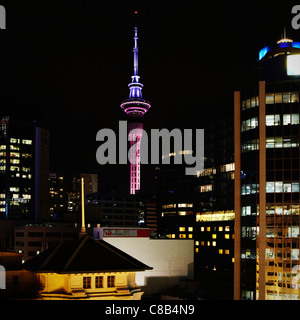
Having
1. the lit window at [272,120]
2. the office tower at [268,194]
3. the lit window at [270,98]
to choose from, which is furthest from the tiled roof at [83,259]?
the lit window at [270,98]

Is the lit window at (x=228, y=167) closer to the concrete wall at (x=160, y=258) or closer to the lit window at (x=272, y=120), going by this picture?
the concrete wall at (x=160, y=258)

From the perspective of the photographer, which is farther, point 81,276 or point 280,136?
point 280,136

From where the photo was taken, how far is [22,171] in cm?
19462

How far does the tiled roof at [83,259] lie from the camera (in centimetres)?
2547

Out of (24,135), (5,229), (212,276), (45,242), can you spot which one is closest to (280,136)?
(212,276)

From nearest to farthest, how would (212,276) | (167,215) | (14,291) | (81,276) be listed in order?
(81,276) → (14,291) → (212,276) → (167,215)

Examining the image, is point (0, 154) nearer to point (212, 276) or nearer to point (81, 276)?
point (212, 276)

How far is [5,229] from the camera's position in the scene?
143125mm

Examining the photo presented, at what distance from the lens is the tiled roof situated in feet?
83.6

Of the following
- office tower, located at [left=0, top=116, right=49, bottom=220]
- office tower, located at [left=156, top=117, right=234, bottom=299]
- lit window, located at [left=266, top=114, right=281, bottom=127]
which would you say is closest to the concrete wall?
office tower, located at [left=156, top=117, right=234, bottom=299]

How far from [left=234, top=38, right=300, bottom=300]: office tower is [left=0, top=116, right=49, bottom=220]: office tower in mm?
137212

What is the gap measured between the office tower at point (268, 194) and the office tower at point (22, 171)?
137 m

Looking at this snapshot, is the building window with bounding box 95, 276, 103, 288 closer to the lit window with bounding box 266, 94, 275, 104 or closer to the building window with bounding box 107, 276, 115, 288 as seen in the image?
the building window with bounding box 107, 276, 115, 288
